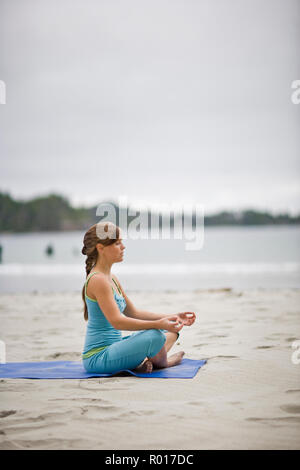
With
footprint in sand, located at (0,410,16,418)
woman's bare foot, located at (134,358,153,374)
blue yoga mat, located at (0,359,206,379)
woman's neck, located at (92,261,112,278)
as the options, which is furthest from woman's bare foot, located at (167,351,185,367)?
footprint in sand, located at (0,410,16,418)

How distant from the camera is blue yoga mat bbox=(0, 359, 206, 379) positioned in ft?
11.3

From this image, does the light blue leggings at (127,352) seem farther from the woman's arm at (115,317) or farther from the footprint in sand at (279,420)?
the footprint in sand at (279,420)

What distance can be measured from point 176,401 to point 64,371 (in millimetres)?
1145

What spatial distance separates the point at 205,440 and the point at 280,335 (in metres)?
2.83

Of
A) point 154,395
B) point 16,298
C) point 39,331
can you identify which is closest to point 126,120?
point 16,298

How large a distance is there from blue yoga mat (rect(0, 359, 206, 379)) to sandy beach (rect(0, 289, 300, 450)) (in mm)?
78

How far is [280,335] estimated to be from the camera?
483 centimetres

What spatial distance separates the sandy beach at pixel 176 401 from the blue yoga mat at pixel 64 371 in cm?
8

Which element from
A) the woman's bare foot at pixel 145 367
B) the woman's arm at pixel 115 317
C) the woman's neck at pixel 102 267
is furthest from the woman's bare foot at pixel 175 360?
the woman's neck at pixel 102 267

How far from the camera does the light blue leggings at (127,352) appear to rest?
3363 millimetres

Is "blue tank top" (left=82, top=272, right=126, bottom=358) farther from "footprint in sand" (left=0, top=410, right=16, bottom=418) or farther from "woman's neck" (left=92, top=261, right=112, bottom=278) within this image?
"footprint in sand" (left=0, top=410, right=16, bottom=418)

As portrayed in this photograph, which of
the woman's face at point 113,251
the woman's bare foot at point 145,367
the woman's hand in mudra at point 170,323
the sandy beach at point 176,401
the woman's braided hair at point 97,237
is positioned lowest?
the sandy beach at point 176,401

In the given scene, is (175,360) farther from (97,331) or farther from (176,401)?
(176,401)

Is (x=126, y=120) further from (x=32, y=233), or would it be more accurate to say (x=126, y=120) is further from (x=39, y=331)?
(x=39, y=331)
